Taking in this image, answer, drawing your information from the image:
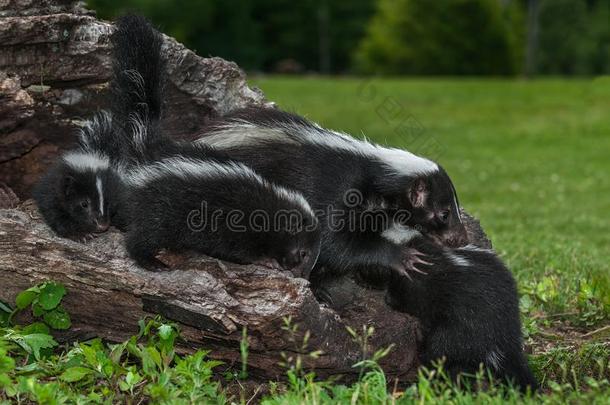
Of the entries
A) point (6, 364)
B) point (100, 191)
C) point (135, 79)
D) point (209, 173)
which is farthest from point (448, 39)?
point (6, 364)

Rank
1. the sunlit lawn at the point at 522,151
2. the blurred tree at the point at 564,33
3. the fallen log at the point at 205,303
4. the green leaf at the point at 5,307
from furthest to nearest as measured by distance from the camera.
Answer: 1. the blurred tree at the point at 564,33
2. the sunlit lawn at the point at 522,151
3. the green leaf at the point at 5,307
4. the fallen log at the point at 205,303

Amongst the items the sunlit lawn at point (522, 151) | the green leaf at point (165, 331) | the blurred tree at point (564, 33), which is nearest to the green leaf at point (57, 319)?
the green leaf at point (165, 331)

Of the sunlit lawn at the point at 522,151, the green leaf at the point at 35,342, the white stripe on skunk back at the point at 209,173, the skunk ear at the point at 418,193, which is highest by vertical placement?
the white stripe on skunk back at the point at 209,173

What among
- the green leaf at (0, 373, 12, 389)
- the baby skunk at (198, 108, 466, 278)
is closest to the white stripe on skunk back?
the baby skunk at (198, 108, 466, 278)

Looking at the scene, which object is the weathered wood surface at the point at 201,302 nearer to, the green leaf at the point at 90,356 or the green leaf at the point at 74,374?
the green leaf at the point at 90,356

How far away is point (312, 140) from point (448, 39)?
154ft

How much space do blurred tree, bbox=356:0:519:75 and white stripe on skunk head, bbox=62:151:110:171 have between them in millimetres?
46199

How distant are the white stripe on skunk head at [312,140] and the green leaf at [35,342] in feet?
5.43

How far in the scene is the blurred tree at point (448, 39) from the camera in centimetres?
5062

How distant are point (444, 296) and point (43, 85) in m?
3.45

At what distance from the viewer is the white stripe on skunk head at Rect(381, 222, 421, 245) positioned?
5.68 metres

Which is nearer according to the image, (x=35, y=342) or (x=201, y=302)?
(x=201, y=302)

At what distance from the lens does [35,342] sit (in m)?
5.11

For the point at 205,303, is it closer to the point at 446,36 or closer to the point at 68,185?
the point at 68,185
